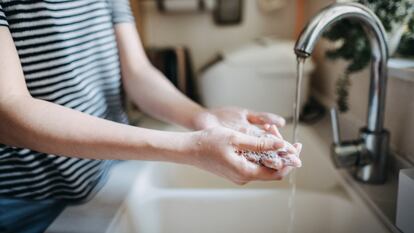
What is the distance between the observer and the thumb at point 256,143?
0.38m

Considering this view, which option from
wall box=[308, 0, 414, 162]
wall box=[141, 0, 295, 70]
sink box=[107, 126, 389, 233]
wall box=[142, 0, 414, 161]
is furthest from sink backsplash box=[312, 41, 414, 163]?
wall box=[141, 0, 295, 70]

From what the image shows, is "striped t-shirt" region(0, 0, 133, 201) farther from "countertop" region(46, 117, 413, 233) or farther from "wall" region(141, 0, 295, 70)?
"wall" region(141, 0, 295, 70)

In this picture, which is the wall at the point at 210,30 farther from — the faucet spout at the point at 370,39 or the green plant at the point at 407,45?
the faucet spout at the point at 370,39

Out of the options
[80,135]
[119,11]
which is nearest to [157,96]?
[119,11]

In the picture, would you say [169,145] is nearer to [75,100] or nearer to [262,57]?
[75,100]

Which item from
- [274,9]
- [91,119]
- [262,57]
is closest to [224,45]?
[274,9]

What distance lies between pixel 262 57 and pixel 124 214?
61 cm

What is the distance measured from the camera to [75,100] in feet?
1.74

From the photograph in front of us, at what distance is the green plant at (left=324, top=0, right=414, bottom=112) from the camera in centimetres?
59

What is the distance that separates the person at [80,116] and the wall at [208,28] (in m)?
0.58

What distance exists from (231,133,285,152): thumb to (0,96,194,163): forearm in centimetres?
6

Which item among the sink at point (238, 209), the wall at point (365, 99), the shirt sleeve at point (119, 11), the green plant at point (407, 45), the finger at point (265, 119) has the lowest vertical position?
the sink at point (238, 209)

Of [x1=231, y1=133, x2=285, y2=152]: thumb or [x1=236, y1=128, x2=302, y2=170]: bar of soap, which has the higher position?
[x1=231, y1=133, x2=285, y2=152]: thumb

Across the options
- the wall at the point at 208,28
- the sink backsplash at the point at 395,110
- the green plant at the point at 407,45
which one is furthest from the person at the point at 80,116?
the wall at the point at 208,28
